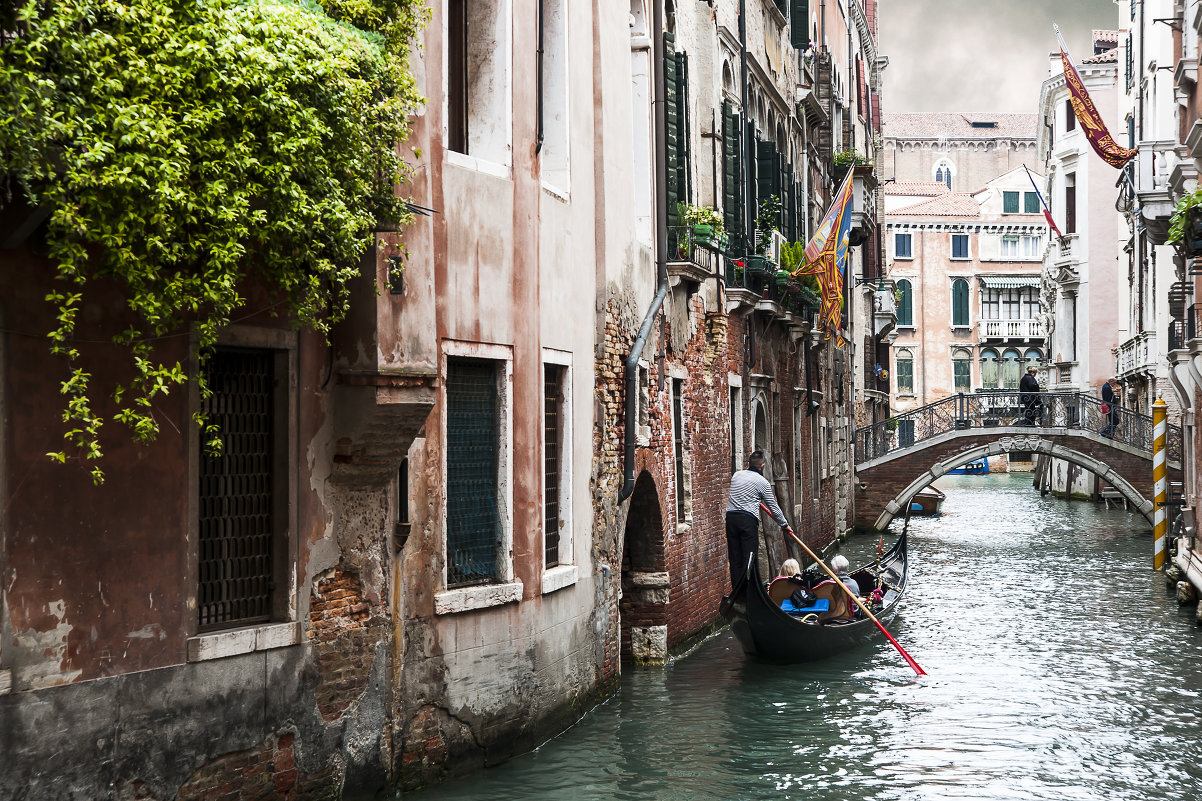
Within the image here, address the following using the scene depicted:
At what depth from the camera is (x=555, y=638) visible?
8727 millimetres

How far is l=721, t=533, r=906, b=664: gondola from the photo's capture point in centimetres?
1133

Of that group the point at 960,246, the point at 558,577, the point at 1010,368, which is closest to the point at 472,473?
the point at 558,577

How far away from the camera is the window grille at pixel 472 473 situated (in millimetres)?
7703

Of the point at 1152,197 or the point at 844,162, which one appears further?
the point at 844,162

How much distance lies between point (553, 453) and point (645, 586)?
2.74 m

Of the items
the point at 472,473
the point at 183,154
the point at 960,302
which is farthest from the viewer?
the point at 960,302

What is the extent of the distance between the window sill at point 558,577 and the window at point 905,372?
46388mm

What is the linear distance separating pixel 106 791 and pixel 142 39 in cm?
290

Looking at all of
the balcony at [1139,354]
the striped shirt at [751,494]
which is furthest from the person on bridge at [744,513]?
the balcony at [1139,354]

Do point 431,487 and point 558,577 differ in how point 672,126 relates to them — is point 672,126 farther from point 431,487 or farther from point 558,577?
point 431,487

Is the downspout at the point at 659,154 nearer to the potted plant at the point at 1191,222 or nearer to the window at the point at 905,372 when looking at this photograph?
the potted plant at the point at 1191,222

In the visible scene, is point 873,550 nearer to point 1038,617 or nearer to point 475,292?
point 1038,617

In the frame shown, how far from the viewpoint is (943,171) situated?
66125 millimetres

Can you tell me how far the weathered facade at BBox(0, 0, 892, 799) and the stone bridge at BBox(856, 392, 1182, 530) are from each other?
45.3 ft
